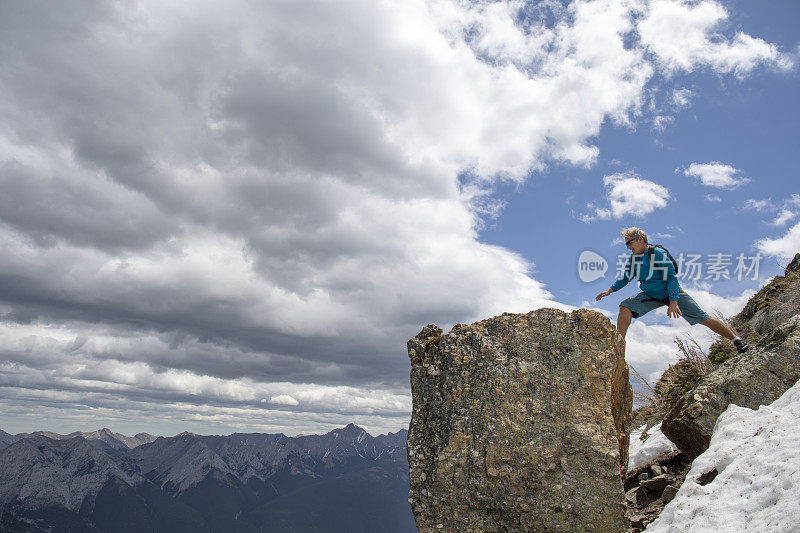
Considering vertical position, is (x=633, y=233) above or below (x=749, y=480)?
above

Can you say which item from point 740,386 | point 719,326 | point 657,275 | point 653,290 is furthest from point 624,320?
point 740,386

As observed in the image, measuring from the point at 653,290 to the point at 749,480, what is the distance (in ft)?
14.0

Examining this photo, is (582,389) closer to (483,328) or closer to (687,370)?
(483,328)

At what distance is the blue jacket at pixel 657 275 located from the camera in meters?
9.33

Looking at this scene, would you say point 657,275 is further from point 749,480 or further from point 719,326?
point 749,480

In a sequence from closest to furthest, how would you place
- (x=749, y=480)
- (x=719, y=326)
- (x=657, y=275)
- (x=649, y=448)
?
(x=749, y=480)
(x=657, y=275)
(x=719, y=326)
(x=649, y=448)

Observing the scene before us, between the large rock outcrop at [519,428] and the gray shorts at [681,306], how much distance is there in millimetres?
1856

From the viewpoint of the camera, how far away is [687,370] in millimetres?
12539

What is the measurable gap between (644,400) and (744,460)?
6.70 metres

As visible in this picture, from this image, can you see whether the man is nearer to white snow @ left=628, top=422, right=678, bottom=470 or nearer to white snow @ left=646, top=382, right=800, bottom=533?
white snow @ left=646, top=382, right=800, bottom=533

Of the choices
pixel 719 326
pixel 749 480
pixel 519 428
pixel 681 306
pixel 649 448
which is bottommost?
pixel 649 448

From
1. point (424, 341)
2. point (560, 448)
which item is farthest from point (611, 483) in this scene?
point (424, 341)

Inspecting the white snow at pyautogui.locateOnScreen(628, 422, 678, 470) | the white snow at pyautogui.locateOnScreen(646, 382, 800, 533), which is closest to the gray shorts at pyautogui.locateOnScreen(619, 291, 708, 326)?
the white snow at pyautogui.locateOnScreen(646, 382, 800, 533)

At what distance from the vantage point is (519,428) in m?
7.23
